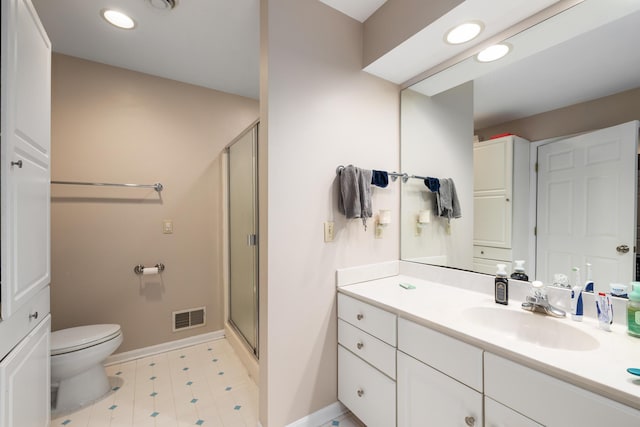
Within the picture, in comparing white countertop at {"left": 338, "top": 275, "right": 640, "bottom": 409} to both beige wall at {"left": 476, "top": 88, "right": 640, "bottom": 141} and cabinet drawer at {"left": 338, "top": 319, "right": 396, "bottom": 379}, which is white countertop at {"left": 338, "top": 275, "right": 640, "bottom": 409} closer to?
cabinet drawer at {"left": 338, "top": 319, "right": 396, "bottom": 379}

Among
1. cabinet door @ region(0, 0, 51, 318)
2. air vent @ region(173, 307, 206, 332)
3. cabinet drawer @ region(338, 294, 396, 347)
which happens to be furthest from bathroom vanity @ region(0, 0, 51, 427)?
cabinet drawer @ region(338, 294, 396, 347)

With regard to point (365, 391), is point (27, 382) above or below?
above

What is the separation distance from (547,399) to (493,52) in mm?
1573

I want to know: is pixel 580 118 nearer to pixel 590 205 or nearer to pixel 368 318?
pixel 590 205

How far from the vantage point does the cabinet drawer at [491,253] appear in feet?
4.67

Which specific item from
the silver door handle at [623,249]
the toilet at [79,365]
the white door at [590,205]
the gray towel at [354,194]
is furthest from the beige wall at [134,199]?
the silver door handle at [623,249]

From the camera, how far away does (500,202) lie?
147 cm

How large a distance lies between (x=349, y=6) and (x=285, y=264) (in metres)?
1.56

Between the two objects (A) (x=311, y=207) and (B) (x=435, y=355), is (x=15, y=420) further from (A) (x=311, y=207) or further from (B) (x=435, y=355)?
(B) (x=435, y=355)

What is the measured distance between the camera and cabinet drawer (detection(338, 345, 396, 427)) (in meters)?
1.28

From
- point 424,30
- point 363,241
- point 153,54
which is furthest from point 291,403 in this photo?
point 153,54

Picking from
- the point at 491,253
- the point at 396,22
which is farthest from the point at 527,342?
the point at 396,22

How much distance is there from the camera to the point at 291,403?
147cm

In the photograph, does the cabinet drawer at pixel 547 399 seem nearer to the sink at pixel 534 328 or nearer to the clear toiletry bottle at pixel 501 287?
the sink at pixel 534 328
